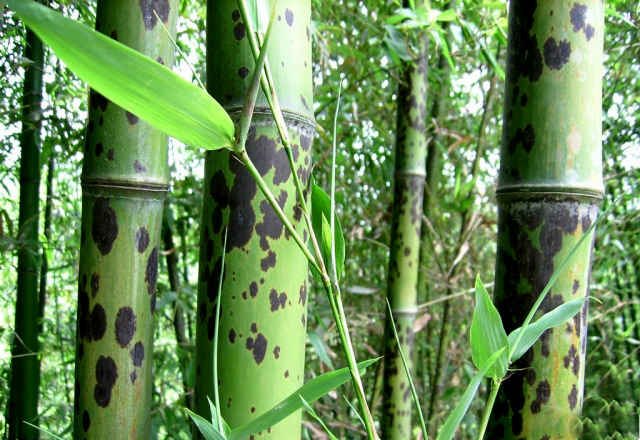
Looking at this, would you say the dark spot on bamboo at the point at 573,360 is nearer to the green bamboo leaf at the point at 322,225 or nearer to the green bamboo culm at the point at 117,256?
the green bamboo leaf at the point at 322,225

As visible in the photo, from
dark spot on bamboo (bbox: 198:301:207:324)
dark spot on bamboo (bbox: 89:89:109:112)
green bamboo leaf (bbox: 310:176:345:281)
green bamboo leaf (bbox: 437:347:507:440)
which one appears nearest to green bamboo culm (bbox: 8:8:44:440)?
dark spot on bamboo (bbox: 89:89:109:112)

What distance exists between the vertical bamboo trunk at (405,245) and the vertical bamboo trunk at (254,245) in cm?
61

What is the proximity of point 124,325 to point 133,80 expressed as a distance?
0.32 m

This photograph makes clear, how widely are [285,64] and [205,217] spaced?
14cm

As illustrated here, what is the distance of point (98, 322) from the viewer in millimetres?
532

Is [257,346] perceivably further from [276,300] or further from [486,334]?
[486,334]

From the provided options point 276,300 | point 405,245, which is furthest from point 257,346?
point 405,245

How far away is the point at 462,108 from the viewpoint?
1.72 meters

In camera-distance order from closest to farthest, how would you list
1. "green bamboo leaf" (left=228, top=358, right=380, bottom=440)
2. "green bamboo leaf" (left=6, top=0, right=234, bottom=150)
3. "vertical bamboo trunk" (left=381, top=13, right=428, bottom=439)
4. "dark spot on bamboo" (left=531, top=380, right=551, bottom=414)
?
"green bamboo leaf" (left=6, top=0, right=234, bottom=150) → "green bamboo leaf" (left=228, top=358, right=380, bottom=440) → "dark spot on bamboo" (left=531, top=380, right=551, bottom=414) → "vertical bamboo trunk" (left=381, top=13, right=428, bottom=439)

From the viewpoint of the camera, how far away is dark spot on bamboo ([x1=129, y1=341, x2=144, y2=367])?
54cm

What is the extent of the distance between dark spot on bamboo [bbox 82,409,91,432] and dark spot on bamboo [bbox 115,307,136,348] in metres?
0.07

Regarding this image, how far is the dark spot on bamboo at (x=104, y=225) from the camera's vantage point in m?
0.53

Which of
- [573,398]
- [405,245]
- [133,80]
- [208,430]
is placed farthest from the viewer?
[405,245]

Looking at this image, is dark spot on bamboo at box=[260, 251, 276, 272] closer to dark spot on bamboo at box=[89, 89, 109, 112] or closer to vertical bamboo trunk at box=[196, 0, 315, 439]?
vertical bamboo trunk at box=[196, 0, 315, 439]
